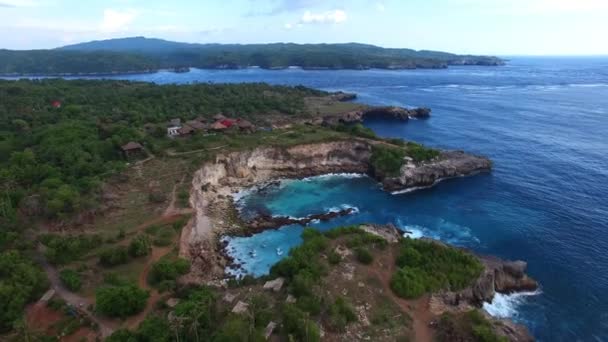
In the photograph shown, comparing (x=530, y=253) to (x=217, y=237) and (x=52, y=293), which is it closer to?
(x=217, y=237)

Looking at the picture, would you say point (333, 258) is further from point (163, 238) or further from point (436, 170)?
point (436, 170)

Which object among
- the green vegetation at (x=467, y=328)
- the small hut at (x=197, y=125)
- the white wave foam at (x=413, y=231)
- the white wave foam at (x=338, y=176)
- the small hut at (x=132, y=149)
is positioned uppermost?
the small hut at (x=197, y=125)

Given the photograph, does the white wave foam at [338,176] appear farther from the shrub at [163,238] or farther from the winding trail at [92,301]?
the winding trail at [92,301]

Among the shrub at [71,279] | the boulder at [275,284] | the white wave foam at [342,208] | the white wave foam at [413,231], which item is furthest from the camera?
the white wave foam at [342,208]

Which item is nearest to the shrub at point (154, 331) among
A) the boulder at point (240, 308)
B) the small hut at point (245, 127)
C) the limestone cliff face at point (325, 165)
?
the boulder at point (240, 308)

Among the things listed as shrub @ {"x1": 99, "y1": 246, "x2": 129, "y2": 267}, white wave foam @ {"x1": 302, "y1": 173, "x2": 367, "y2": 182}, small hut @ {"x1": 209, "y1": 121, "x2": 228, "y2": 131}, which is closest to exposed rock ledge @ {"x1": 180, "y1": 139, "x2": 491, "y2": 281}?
white wave foam @ {"x1": 302, "y1": 173, "x2": 367, "y2": 182}

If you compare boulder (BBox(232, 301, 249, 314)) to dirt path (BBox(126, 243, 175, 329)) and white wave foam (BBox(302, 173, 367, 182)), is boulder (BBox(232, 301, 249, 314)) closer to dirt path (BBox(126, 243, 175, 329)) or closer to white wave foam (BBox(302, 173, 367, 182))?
dirt path (BBox(126, 243, 175, 329))

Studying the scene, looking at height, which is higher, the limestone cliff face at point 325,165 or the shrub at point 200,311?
the limestone cliff face at point 325,165
